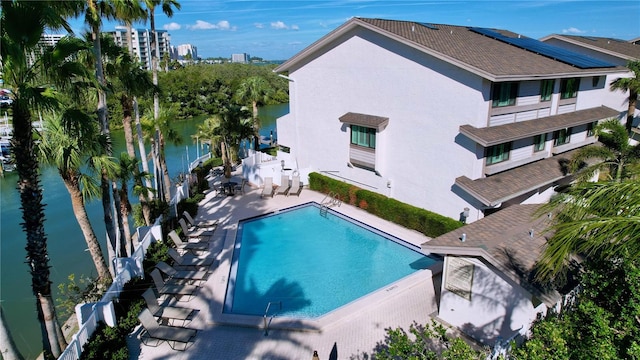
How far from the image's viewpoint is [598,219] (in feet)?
14.4

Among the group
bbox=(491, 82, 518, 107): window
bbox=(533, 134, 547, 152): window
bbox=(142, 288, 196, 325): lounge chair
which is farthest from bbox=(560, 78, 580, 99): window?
bbox=(142, 288, 196, 325): lounge chair

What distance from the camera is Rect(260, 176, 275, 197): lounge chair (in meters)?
23.7

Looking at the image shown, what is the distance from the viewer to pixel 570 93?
22.1 meters

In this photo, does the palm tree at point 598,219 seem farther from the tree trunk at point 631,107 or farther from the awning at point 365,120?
the tree trunk at point 631,107

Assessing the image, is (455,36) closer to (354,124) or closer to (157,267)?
(354,124)

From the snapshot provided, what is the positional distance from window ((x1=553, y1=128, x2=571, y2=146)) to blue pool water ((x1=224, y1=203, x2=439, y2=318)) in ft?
37.3

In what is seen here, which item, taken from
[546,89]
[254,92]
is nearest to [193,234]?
[546,89]

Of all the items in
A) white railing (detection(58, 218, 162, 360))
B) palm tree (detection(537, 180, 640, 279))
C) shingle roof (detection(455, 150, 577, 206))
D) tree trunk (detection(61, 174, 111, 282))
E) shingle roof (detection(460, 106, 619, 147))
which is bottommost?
white railing (detection(58, 218, 162, 360))

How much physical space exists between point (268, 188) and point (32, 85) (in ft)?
53.8

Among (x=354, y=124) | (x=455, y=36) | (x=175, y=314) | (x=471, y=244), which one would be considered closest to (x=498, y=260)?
(x=471, y=244)

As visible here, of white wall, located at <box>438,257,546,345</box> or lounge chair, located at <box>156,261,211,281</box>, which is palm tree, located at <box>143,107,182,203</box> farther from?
white wall, located at <box>438,257,546,345</box>

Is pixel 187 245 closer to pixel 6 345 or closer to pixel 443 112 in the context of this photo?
pixel 6 345

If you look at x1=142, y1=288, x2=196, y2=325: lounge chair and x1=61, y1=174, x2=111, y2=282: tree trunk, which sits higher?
x1=61, y1=174, x2=111, y2=282: tree trunk

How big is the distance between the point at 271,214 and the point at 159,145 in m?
6.99
